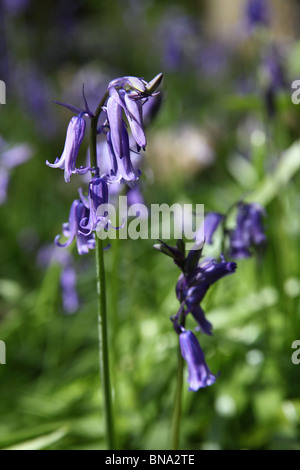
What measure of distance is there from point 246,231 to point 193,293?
713 mm

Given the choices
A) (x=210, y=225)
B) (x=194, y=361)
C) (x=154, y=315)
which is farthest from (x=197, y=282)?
(x=154, y=315)

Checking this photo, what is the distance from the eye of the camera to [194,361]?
1389 mm

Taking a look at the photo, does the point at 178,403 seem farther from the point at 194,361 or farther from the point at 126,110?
the point at 126,110

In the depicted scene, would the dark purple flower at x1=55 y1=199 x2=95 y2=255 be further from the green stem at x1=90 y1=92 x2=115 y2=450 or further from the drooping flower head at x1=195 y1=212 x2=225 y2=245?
the drooping flower head at x1=195 y1=212 x2=225 y2=245

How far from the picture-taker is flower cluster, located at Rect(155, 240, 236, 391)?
139 cm

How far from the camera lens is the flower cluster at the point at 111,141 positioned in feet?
3.96

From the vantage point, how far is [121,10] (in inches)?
547

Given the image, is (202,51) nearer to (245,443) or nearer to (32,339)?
(32,339)

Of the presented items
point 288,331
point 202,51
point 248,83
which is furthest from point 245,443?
point 202,51

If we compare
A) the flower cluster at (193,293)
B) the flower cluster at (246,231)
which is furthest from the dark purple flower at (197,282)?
the flower cluster at (246,231)

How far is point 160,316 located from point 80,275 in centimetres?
88

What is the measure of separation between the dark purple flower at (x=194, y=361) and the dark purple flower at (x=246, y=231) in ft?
2.36

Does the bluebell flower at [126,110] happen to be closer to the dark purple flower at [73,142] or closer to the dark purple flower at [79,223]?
the dark purple flower at [73,142]

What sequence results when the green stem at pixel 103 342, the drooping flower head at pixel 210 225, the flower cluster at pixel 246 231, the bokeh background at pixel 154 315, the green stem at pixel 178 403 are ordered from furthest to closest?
the bokeh background at pixel 154 315 → the flower cluster at pixel 246 231 → the drooping flower head at pixel 210 225 → the green stem at pixel 178 403 → the green stem at pixel 103 342
